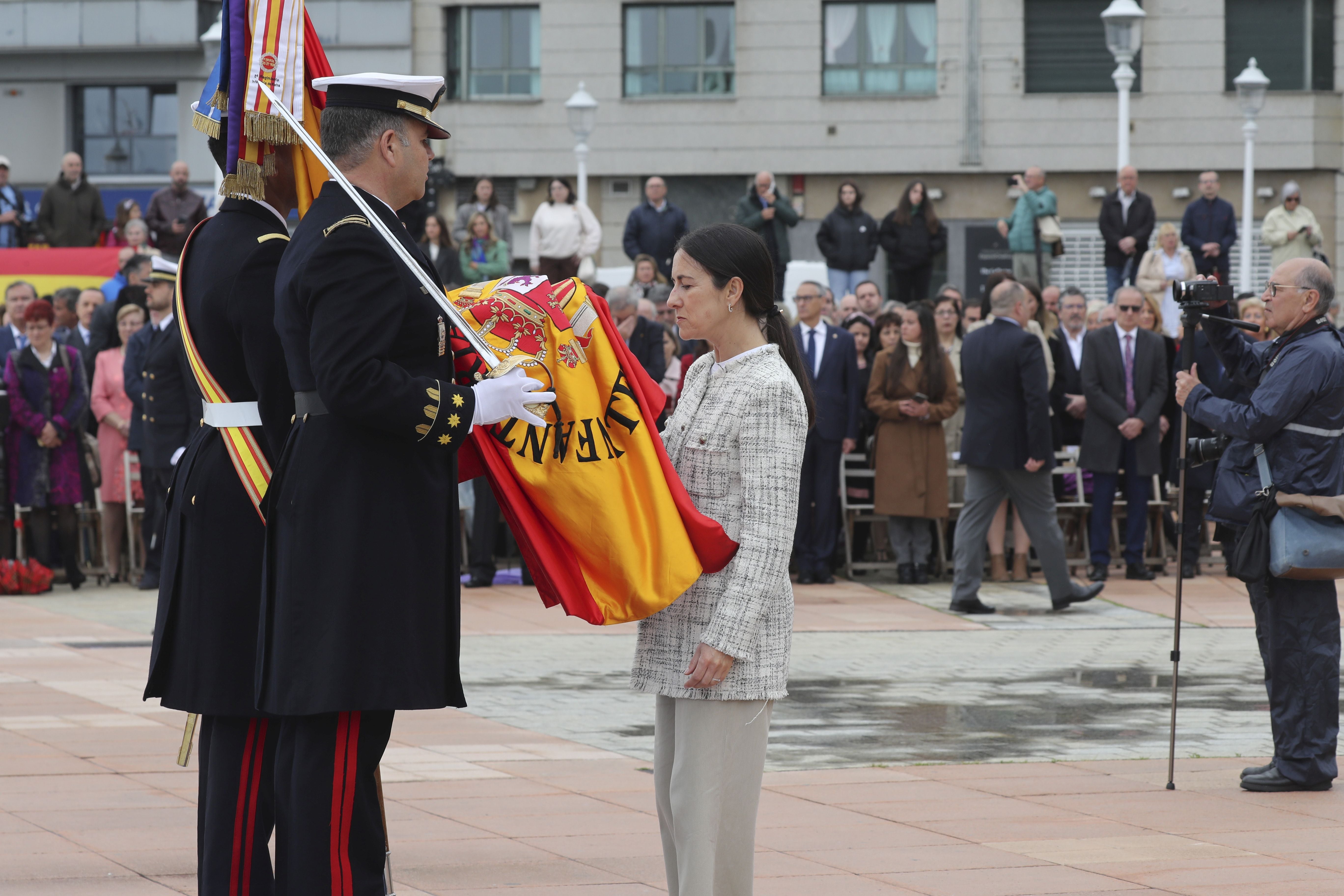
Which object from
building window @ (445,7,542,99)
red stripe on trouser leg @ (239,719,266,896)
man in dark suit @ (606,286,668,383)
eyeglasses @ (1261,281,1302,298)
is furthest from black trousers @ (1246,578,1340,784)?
building window @ (445,7,542,99)

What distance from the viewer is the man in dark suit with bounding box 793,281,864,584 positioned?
14.6m

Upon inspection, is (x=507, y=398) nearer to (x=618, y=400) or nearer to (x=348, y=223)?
(x=618, y=400)

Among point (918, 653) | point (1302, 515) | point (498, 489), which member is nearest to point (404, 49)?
point (918, 653)

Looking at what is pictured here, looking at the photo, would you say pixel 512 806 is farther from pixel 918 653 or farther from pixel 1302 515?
pixel 918 653

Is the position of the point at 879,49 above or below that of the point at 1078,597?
above

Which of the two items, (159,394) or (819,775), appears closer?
(819,775)

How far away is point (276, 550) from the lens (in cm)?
440

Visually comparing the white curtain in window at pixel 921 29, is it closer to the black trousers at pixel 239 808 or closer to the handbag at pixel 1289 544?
the handbag at pixel 1289 544

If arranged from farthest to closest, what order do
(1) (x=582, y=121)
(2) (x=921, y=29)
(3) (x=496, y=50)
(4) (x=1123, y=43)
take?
(3) (x=496, y=50)
(2) (x=921, y=29)
(1) (x=582, y=121)
(4) (x=1123, y=43)

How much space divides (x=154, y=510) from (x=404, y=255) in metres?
10.8

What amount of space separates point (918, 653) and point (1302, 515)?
164 inches

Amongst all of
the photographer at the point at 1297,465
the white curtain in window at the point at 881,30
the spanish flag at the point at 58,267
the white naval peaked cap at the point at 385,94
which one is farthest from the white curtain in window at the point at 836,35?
the white naval peaked cap at the point at 385,94

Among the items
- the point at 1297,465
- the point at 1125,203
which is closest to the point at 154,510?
the point at 1297,465

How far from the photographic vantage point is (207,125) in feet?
16.3
